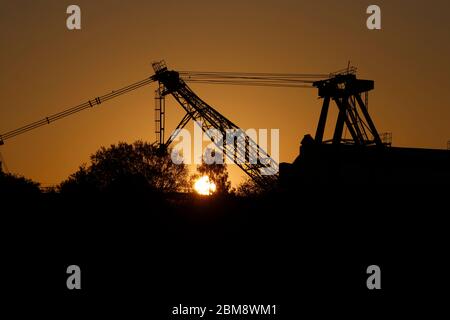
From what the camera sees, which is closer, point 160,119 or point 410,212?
point 410,212

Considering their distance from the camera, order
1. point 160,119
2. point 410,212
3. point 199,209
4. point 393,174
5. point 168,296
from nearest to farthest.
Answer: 1. point 168,296
2. point 410,212
3. point 199,209
4. point 393,174
5. point 160,119

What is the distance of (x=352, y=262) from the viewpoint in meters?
29.1

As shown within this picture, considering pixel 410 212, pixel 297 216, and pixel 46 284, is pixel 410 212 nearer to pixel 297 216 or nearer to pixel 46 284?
pixel 297 216

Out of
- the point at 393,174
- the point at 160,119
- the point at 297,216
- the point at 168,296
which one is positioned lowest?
the point at 168,296

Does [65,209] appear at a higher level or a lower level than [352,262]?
higher

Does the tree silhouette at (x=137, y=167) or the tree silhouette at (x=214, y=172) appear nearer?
the tree silhouette at (x=137, y=167)

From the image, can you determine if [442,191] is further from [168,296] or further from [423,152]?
[168,296]

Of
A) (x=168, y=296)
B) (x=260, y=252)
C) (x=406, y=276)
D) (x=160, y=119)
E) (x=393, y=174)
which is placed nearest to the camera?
(x=168, y=296)

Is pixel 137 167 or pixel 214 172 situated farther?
pixel 214 172

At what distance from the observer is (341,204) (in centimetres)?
3412

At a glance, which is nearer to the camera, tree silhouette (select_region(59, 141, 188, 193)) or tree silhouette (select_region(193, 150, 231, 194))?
tree silhouette (select_region(59, 141, 188, 193))

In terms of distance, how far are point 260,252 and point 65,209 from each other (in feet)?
35.5

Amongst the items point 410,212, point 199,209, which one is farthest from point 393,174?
point 199,209

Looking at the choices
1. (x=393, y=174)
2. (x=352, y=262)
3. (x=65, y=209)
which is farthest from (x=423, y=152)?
(x=65, y=209)
